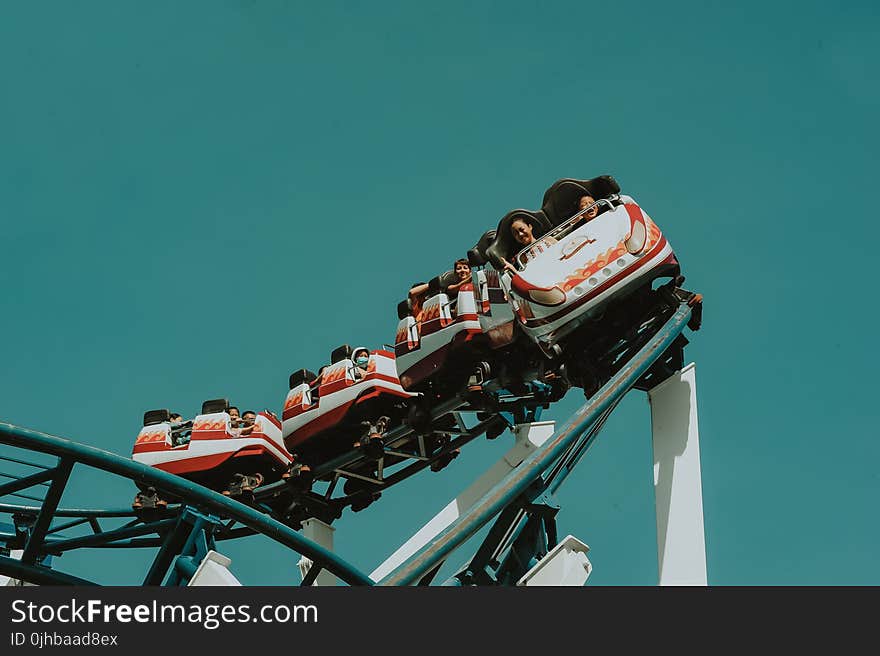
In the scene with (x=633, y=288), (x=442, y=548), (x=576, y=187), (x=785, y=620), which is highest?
(x=576, y=187)

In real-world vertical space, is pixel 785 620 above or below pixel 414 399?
below

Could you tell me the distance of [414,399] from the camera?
678 inches

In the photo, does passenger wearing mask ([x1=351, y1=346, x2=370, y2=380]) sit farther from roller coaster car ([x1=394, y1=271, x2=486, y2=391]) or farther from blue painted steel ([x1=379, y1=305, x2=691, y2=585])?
blue painted steel ([x1=379, y1=305, x2=691, y2=585])

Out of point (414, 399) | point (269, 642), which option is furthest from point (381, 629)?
point (414, 399)

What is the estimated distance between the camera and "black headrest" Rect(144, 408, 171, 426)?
19125 mm

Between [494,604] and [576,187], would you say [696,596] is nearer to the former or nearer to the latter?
Answer: [494,604]

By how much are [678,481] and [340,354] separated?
4.94 metres

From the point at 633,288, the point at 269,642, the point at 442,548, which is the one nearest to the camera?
the point at 269,642

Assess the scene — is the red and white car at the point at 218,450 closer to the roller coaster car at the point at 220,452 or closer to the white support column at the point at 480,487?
the roller coaster car at the point at 220,452

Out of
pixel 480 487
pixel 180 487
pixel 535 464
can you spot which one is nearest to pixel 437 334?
pixel 480 487

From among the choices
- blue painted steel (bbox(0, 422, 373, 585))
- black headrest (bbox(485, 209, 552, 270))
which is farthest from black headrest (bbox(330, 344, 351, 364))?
blue painted steel (bbox(0, 422, 373, 585))

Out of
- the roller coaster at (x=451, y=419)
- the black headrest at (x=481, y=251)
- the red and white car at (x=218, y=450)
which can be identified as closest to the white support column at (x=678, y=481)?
the roller coaster at (x=451, y=419)

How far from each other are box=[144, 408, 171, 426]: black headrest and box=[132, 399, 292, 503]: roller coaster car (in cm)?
18

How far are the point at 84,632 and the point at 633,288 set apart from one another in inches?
307
